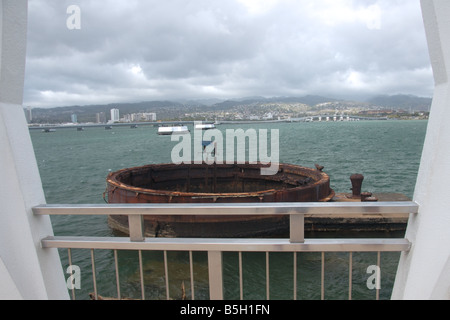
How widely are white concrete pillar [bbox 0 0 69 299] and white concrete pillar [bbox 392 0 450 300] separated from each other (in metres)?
2.94

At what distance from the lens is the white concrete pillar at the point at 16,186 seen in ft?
8.17

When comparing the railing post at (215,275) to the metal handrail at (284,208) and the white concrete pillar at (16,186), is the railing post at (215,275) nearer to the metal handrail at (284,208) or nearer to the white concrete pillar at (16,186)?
the metal handrail at (284,208)

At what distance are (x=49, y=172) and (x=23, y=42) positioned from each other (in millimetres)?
44338

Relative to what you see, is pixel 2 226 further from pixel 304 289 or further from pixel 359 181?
pixel 359 181

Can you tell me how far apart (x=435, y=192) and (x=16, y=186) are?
3.21 meters

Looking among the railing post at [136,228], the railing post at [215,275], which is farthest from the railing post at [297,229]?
the railing post at [136,228]

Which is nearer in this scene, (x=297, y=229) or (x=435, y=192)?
(x=435, y=192)

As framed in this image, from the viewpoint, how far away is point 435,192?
7.14ft

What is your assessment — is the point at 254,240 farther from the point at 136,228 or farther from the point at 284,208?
the point at 136,228

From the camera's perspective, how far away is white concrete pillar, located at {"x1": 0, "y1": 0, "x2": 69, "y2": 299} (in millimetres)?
2490

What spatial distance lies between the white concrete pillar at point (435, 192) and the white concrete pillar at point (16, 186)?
2.94m

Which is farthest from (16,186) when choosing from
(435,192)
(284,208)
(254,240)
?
(435,192)

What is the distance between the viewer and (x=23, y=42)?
2.62m
